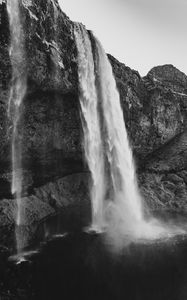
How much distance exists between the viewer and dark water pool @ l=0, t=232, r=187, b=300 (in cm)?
1808

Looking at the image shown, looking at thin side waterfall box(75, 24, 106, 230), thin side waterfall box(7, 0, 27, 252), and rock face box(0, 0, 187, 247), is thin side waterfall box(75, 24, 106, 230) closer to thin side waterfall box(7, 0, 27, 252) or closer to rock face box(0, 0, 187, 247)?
rock face box(0, 0, 187, 247)

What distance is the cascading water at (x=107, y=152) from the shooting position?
28.4 metres

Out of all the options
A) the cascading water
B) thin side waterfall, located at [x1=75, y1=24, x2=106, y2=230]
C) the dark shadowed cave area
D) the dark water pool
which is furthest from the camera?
the cascading water

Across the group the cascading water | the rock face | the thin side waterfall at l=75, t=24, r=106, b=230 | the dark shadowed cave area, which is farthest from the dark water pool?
the thin side waterfall at l=75, t=24, r=106, b=230

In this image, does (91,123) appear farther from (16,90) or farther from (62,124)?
(16,90)

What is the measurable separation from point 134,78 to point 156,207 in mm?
13755

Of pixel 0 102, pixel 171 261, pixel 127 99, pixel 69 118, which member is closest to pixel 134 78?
pixel 127 99

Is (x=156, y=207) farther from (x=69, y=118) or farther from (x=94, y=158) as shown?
(x=69, y=118)

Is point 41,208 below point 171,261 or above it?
above

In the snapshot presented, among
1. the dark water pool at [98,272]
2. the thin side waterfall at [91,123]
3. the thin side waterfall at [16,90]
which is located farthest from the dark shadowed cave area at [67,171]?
the thin side waterfall at [91,123]

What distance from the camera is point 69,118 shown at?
95.0ft

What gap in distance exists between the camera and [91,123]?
98.4 ft

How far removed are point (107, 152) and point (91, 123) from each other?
3.46 metres

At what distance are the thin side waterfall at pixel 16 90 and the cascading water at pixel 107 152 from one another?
551cm
